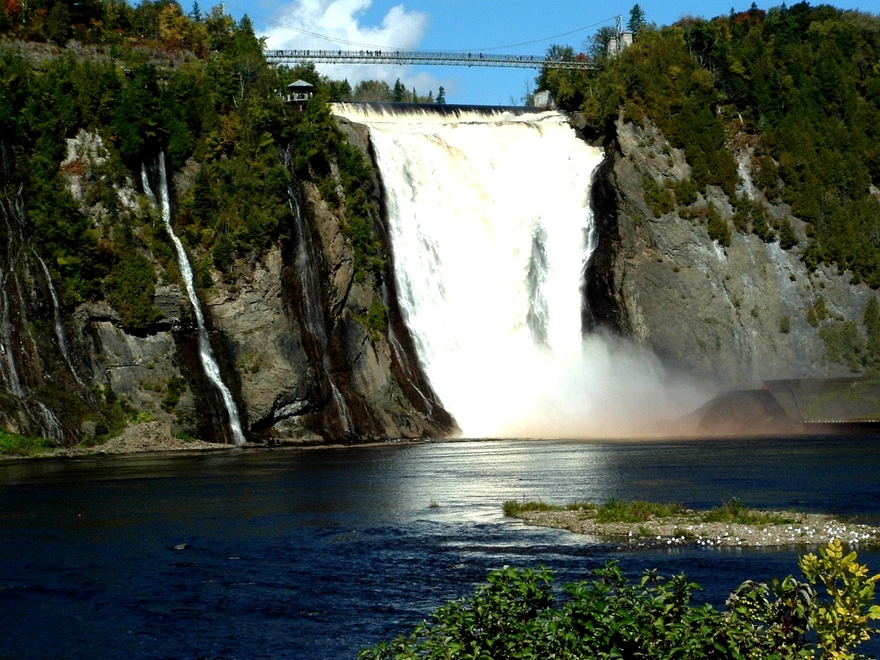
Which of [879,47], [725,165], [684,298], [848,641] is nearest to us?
[848,641]

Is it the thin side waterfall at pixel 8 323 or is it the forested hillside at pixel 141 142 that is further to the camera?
the forested hillside at pixel 141 142

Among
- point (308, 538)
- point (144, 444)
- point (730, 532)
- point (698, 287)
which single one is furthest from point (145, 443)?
point (698, 287)

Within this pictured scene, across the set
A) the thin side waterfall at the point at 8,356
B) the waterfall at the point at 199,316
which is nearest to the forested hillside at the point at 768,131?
the waterfall at the point at 199,316

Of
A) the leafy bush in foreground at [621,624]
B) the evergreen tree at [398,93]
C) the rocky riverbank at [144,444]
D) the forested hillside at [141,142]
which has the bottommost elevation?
the leafy bush in foreground at [621,624]

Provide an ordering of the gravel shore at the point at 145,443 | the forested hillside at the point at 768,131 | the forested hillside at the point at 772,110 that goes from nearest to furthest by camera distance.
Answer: the gravel shore at the point at 145,443 < the forested hillside at the point at 768,131 < the forested hillside at the point at 772,110

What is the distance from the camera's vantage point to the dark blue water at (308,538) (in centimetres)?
2350

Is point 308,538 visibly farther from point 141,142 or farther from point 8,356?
point 141,142

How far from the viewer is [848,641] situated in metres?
11.7

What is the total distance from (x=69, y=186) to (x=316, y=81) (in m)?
20.6

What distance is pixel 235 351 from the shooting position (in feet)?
221

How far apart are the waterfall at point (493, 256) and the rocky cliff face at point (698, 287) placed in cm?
233

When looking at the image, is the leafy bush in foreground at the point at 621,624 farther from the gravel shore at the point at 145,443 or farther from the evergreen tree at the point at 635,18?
the evergreen tree at the point at 635,18

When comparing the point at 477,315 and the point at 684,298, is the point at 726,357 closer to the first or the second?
the point at 684,298

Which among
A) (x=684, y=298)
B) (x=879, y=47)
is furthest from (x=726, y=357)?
(x=879, y=47)
